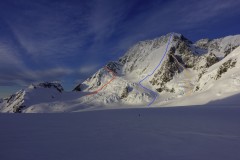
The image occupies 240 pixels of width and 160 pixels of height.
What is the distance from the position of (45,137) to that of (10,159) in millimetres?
3881

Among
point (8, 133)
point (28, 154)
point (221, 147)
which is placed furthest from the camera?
point (8, 133)

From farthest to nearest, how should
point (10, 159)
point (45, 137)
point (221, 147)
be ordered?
point (45, 137)
point (221, 147)
point (10, 159)

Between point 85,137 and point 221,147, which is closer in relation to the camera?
point 221,147

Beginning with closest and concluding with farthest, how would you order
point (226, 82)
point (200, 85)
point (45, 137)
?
point (45, 137)
point (226, 82)
point (200, 85)

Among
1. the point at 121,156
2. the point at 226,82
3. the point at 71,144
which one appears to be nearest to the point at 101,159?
the point at 121,156

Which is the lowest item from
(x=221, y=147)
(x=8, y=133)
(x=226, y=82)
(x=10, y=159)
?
(x=221, y=147)

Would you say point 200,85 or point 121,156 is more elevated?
point 200,85

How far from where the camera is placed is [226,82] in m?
113

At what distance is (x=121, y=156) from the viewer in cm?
848

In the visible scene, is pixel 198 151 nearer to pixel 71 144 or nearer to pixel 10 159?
pixel 71 144

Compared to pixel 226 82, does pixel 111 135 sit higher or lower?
lower

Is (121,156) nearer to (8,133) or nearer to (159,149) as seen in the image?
(159,149)

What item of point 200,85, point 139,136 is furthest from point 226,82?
point 139,136

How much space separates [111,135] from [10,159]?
5549 mm
